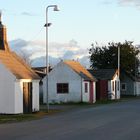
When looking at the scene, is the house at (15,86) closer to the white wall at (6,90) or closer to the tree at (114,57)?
the white wall at (6,90)

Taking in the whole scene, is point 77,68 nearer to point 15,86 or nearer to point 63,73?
point 63,73

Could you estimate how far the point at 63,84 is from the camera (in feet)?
204

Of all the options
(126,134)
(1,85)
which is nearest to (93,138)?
(126,134)

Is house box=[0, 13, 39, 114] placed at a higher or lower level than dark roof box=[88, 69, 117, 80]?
lower

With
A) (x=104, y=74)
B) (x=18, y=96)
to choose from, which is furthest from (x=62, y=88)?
(x=18, y=96)

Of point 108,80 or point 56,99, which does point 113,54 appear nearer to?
point 108,80

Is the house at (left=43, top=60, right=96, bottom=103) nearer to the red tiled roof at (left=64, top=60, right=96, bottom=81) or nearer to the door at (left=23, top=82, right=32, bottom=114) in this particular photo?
the red tiled roof at (left=64, top=60, right=96, bottom=81)

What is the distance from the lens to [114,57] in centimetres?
Result: 10200

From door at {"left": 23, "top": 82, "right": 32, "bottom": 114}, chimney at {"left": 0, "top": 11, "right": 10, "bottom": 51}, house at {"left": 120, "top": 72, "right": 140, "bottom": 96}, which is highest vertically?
chimney at {"left": 0, "top": 11, "right": 10, "bottom": 51}

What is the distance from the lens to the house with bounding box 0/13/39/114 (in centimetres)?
3697

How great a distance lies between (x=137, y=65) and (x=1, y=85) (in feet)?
239

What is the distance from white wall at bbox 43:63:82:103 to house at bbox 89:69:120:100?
44.9 ft

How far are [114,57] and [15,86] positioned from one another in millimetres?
66298

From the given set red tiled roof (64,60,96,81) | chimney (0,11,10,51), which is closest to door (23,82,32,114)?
chimney (0,11,10,51)
